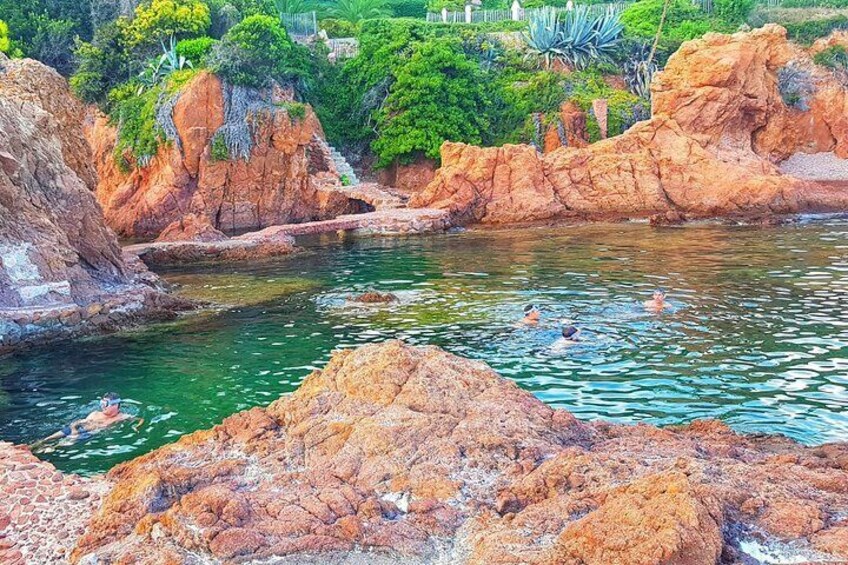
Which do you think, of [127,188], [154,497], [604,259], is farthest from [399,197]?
[154,497]

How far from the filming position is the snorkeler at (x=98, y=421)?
10.0m

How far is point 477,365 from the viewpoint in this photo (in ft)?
26.9

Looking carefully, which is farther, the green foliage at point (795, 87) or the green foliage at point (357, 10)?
the green foliage at point (357, 10)

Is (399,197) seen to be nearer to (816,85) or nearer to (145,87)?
(145,87)

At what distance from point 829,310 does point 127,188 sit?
26072mm

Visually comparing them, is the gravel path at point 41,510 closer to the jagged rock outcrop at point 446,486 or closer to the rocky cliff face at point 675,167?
the jagged rock outcrop at point 446,486

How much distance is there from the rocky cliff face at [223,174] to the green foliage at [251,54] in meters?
0.53

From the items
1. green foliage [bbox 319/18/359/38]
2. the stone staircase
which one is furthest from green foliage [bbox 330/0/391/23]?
the stone staircase

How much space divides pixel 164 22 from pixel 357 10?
1902 centimetres

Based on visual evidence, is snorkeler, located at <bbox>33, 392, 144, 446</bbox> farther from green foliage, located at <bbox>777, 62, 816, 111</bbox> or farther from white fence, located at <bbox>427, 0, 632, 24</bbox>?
white fence, located at <bbox>427, 0, 632, 24</bbox>

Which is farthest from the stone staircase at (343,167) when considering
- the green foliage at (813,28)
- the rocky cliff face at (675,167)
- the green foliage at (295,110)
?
the green foliage at (813,28)

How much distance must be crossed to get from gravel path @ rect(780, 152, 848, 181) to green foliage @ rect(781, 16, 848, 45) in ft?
29.1

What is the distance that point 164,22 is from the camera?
3694 cm

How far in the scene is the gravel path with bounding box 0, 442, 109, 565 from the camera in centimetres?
588
